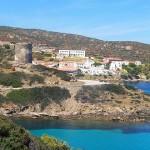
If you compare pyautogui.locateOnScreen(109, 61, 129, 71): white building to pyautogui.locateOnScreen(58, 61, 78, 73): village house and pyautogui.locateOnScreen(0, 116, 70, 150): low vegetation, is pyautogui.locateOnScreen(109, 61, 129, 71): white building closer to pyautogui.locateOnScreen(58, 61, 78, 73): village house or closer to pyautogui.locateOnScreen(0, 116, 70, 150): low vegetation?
pyautogui.locateOnScreen(58, 61, 78, 73): village house

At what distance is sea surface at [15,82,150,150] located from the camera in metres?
36.2

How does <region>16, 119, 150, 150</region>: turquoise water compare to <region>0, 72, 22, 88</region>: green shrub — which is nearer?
<region>16, 119, 150, 150</region>: turquoise water

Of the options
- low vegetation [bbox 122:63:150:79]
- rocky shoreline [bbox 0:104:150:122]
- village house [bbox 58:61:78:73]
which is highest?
village house [bbox 58:61:78:73]

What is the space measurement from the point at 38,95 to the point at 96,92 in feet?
22.5

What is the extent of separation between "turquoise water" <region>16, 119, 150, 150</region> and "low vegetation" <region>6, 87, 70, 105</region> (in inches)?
233

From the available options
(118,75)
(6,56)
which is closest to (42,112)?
(6,56)

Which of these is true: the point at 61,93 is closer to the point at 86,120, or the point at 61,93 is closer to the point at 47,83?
the point at 47,83

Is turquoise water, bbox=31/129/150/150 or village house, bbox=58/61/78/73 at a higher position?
village house, bbox=58/61/78/73

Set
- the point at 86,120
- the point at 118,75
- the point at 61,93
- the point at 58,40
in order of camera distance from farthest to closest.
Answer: the point at 58,40
the point at 118,75
the point at 61,93
the point at 86,120

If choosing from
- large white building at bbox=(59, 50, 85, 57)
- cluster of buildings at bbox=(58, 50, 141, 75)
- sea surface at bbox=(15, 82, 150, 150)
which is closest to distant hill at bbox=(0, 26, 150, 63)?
large white building at bbox=(59, 50, 85, 57)

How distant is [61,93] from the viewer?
175 feet

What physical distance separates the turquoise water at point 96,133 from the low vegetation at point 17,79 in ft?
35.6

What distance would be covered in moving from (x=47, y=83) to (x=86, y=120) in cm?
1172

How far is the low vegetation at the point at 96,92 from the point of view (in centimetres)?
5284
